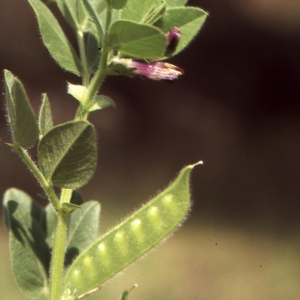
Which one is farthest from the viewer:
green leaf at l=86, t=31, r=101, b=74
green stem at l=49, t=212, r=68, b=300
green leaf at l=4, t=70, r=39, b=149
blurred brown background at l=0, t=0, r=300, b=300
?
blurred brown background at l=0, t=0, r=300, b=300

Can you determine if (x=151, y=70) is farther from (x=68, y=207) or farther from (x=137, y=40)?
(x=68, y=207)

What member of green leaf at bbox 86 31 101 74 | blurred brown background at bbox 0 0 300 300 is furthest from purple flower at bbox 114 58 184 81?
blurred brown background at bbox 0 0 300 300

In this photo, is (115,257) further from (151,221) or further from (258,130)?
(258,130)

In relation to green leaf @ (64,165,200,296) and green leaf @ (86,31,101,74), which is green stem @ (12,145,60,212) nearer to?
green leaf @ (64,165,200,296)

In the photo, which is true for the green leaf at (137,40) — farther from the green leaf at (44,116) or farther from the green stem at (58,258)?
the green stem at (58,258)

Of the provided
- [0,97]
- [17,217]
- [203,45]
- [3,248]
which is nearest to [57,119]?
[0,97]

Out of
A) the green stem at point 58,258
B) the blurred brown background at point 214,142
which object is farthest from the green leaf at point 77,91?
the blurred brown background at point 214,142
